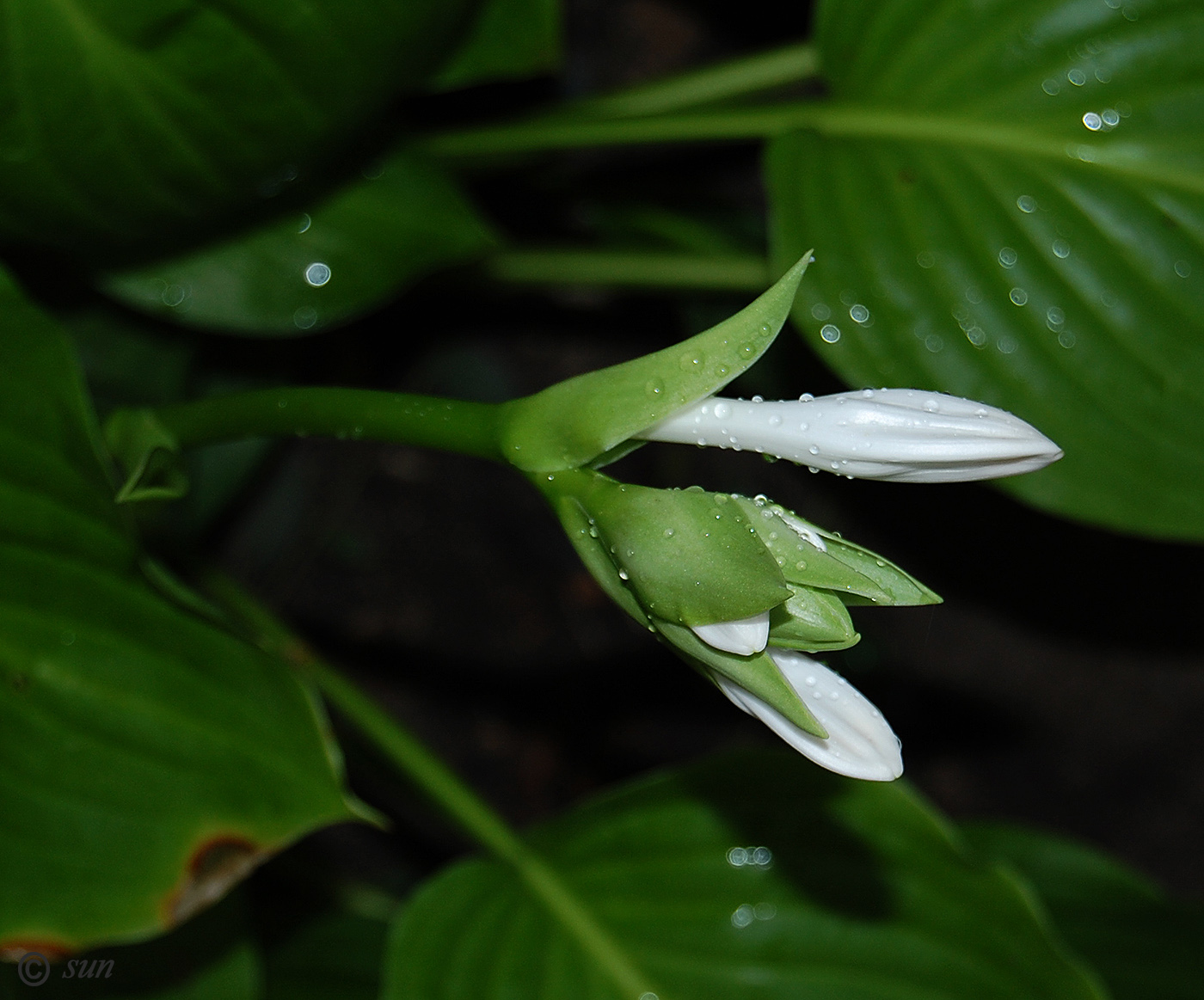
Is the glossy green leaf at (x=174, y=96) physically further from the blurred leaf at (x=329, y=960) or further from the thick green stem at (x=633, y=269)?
the blurred leaf at (x=329, y=960)

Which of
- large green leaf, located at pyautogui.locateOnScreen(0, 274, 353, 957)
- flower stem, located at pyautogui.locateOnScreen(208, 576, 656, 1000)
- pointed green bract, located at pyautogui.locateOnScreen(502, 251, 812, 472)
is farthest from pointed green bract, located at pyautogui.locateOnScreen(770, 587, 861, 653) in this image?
flower stem, located at pyautogui.locateOnScreen(208, 576, 656, 1000)

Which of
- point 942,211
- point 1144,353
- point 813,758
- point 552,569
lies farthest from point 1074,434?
point 552,569

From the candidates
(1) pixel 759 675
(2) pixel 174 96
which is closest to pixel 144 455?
(2) pixel 174 96

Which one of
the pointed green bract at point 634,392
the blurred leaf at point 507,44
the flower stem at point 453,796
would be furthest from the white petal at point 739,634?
the blurred leaf at point 507,44

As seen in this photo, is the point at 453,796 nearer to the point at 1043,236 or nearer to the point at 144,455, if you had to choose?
the point at 144,455

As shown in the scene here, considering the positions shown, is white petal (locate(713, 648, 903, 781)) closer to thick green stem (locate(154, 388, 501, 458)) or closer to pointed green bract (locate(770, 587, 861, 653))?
pointed green bract (locate(770, 587, 861, 653))

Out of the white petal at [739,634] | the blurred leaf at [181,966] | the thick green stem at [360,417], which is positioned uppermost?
the white petal at [739,634]
